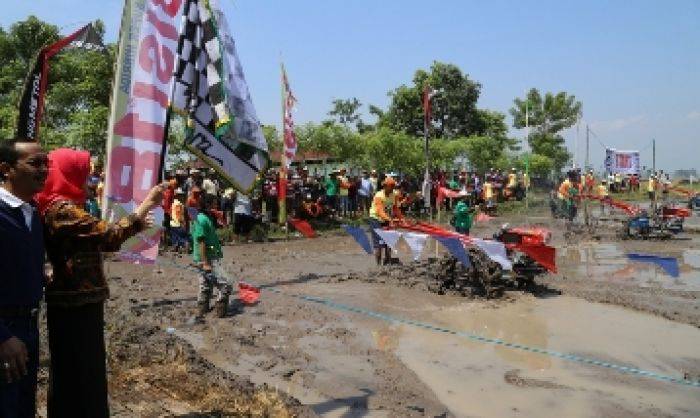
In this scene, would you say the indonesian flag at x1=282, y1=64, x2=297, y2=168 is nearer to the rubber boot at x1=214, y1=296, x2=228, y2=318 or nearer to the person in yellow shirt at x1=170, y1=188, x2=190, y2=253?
the person in yellow shirt at x1=170, y1=188, x2=190, y2=253

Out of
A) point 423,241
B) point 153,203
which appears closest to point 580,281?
point 423,241

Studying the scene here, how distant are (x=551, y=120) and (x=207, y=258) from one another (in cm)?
4029

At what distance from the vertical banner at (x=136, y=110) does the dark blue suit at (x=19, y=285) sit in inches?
59.0

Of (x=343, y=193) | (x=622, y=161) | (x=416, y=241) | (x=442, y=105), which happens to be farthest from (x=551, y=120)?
(x=416, y=241)

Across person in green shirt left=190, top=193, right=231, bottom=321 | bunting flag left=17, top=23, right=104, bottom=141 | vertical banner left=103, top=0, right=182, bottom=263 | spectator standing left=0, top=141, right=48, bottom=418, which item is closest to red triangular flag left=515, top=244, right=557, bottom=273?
person in green shirt left=190, top=193, right=231, bottom=321

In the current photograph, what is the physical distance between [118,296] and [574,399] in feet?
23.4

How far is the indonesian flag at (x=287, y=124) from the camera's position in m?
15.0

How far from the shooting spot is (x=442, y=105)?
4200 centimetres

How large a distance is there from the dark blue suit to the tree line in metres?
4.26

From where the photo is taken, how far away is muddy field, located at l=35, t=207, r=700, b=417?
17.5 feet

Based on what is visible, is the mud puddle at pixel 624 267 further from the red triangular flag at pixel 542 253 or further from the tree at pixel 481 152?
the tree at pixel 481 152

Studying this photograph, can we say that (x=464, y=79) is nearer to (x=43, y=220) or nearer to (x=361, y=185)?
(x=361, y=185)

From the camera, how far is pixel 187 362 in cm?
598

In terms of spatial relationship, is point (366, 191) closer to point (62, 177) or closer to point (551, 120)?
point (62, 177)
